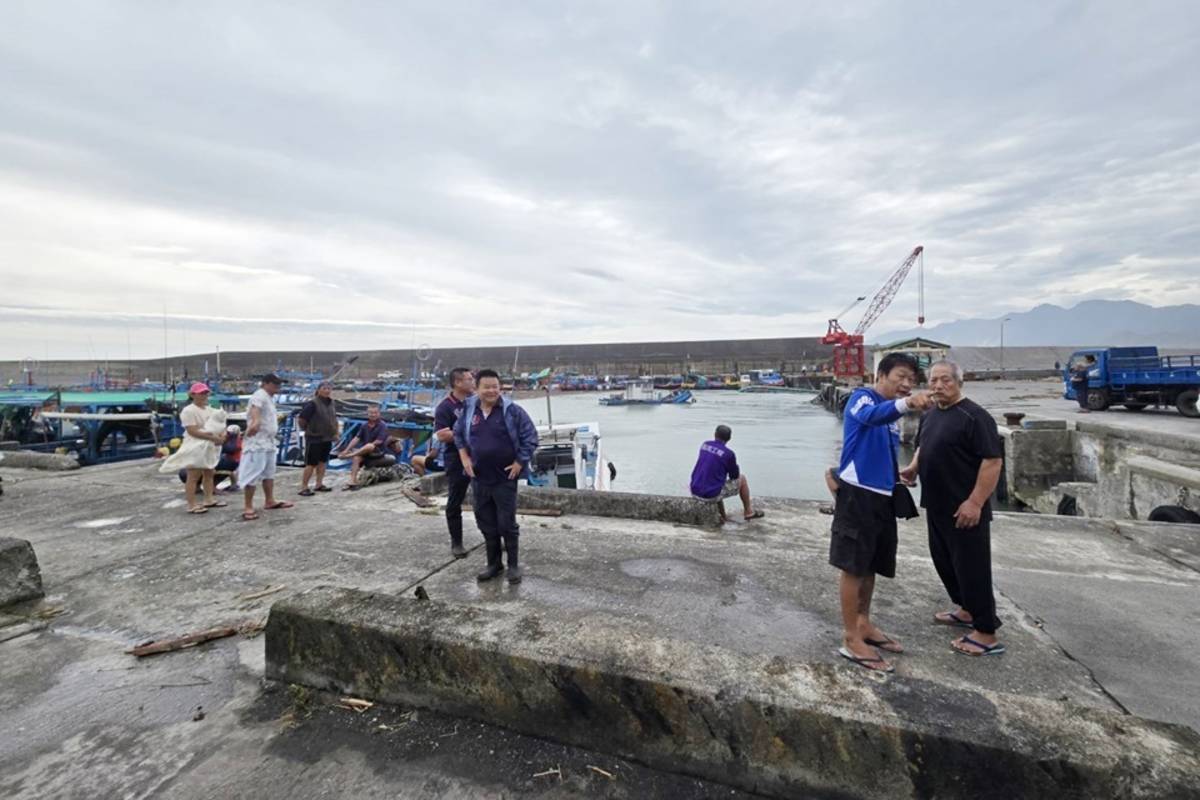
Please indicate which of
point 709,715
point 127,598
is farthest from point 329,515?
point 709,715

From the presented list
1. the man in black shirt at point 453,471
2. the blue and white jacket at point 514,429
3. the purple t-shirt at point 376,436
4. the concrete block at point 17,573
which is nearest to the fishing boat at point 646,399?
the purple t-shirt at point 376,436

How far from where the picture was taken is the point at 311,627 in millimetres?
2564

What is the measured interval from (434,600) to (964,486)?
3.24m

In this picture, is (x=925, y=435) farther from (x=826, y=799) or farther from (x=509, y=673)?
(x=509, y=673)

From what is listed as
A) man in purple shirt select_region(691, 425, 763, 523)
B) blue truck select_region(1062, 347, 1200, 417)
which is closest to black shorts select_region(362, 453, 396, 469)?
man in purple shirt select_region(691, 425, 763, 523)

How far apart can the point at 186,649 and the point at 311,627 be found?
3.70 feet

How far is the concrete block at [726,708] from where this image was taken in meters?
1.68

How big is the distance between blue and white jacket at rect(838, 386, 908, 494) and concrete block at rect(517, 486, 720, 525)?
2.99 meters

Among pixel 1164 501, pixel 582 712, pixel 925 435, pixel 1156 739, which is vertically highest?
pixel 925 435

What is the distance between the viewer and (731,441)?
33375 mm

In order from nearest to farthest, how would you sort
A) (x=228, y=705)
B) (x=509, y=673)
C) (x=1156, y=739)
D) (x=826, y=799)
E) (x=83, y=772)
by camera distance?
(x=1156, y=739)
(x=826, y=799)
(x=83, y=772)
(x=509, y=673)
(x=228, y=705)

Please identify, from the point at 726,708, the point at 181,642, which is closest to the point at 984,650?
the point at 726,708

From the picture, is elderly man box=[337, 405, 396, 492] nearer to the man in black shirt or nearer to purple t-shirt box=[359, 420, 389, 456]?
purple t-shirt box=[359, 420, 389, 456]

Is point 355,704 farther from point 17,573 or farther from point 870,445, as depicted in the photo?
point 17,573
